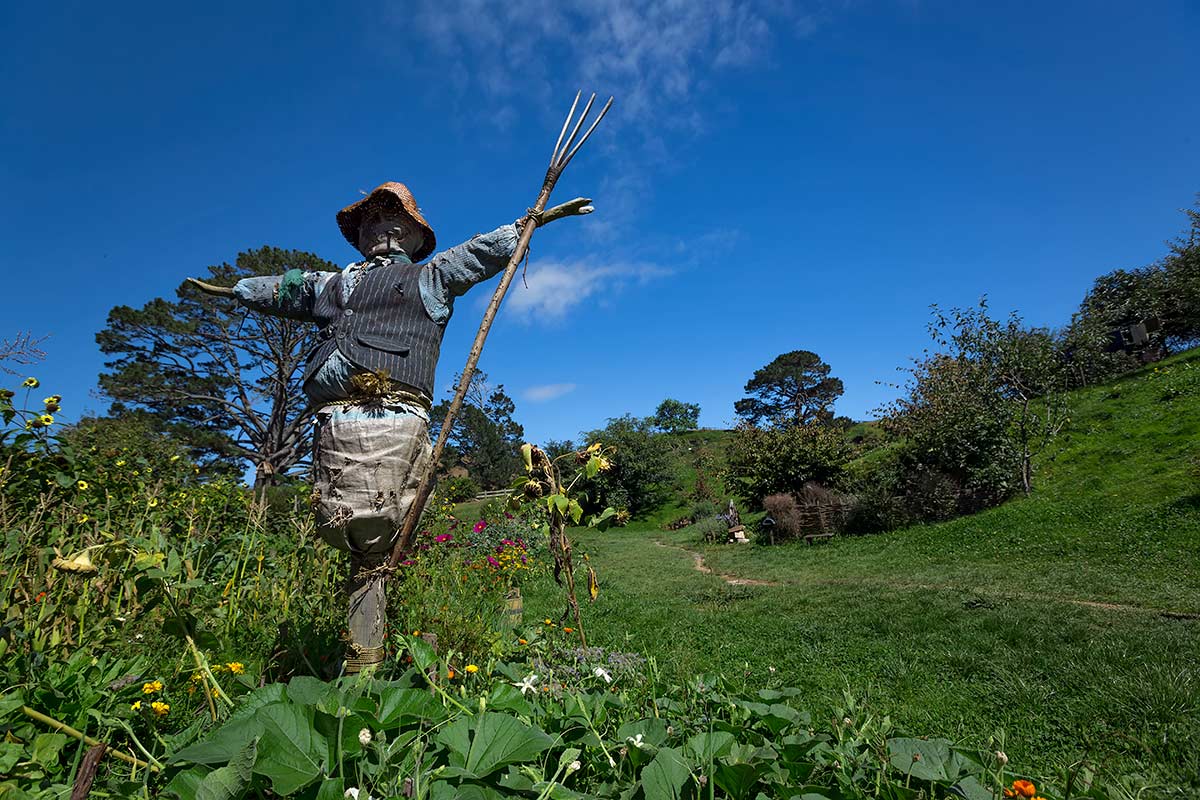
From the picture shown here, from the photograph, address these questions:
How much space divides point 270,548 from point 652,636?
3.34 metres

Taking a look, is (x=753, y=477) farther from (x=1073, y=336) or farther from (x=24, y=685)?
(x=24, y=685)

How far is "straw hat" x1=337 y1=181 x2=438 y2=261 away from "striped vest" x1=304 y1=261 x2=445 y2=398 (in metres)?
0.39

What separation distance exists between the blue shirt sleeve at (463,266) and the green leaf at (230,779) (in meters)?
1.76

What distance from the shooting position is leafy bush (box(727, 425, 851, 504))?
1556cm

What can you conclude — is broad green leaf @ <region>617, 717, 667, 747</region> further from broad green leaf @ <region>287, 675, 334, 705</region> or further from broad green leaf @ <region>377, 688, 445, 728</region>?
broad green leaf @ <region>287, 675, 334, 705</region>

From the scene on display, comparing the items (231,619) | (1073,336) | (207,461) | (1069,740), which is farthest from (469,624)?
(207,461)

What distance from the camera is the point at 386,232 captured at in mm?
2611

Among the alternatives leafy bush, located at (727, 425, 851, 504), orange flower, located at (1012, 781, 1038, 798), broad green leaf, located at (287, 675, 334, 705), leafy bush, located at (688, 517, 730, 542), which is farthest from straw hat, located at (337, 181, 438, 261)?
leafy bush, located at (688, 517, 730, 542)

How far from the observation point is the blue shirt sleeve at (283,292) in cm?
254

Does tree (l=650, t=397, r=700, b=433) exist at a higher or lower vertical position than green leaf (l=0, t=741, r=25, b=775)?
higher

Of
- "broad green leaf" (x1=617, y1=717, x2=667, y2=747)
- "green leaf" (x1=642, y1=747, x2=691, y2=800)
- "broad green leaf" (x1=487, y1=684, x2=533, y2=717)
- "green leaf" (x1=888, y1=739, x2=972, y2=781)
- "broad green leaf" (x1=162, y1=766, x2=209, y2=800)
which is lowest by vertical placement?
"green leaf" (x1=888, y1=739, x2=972, y2=781)

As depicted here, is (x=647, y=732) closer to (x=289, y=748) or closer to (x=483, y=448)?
(x=289, y=748)

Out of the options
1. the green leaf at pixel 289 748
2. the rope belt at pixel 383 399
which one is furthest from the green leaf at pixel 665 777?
the rope belt at pixel 383 399

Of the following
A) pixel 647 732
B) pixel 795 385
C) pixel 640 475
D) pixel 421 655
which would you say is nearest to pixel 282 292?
pixel 421 655
